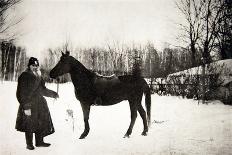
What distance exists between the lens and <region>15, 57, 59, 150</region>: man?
13.3ft

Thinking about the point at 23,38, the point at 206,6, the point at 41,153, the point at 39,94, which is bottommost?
the point at 41,153

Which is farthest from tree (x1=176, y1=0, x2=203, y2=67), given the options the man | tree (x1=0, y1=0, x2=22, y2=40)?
tree (x1=0, y1=0, x2=22, y2=40)

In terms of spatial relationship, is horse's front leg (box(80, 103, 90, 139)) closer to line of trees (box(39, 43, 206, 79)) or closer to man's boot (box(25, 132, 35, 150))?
line of trees (box(39, 43, 206, 79))

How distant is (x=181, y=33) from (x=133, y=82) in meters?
1.36

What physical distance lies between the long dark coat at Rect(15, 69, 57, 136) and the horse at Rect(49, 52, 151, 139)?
335 millimetres

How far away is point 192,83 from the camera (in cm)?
544

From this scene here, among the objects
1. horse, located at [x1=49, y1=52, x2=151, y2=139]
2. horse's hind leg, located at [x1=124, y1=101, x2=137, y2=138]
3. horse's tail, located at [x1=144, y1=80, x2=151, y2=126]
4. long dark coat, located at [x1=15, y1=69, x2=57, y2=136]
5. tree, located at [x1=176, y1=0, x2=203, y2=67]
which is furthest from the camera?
tree, located at [x1=176, y1=0, x2=203, y2=67]

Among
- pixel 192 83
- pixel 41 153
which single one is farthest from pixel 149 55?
pixel 41 153

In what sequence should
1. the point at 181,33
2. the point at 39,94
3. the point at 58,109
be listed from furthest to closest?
the point at 181,33
the point at 58,109
the point at 39,94

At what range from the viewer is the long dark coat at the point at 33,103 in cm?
405

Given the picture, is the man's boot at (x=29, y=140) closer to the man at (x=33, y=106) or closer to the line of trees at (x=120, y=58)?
the man at (x=33, y=106)

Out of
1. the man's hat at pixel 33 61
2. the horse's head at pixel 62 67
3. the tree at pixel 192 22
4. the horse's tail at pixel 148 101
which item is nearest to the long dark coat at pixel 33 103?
the man's hat at pixel 33 61

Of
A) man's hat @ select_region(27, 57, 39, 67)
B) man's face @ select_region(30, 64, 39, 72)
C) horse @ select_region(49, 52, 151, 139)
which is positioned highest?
man's hat @ select_region(27, 57, 39, 67)

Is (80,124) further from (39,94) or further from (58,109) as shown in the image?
(39,94)
